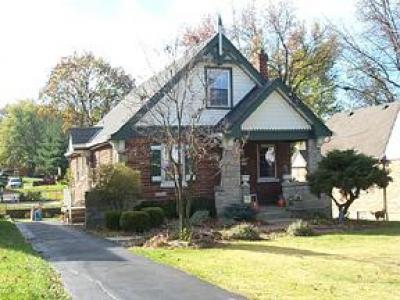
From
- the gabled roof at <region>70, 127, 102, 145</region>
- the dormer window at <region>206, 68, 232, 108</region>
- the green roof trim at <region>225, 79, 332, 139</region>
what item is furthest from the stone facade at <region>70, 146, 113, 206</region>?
the green roof trim at <region>225, 79, 332, 139</region>

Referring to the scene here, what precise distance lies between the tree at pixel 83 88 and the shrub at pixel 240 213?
4063 centimetres

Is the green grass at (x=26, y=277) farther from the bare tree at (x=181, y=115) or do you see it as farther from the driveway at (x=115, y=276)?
the bare tree at (x=181, y=115)

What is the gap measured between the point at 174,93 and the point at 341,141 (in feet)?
68.5

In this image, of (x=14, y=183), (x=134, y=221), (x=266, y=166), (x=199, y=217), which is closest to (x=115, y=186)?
(x=134, y=221)

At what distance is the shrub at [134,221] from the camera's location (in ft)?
69.2

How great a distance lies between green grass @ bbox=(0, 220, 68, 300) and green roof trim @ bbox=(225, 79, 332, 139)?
11.5 metres

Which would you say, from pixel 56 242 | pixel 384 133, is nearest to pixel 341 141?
pixel 384 133

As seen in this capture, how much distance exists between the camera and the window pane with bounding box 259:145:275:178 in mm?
29453

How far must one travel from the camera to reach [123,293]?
10102 mm

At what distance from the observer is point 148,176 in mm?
26047

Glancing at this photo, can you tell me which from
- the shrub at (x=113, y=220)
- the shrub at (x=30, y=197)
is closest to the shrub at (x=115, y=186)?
the shrub at (x=113, y=220)

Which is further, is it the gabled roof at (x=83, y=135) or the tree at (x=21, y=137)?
the tree at (x=21, y=137)

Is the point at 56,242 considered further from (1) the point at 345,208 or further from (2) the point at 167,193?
(1) the point at 345,208

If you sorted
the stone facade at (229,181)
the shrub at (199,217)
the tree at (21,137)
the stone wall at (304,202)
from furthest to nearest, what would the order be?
the tree at (21,137) → the stone wall at (304,202) → the stone facade at (229,181) → the shrub at (199,217)
